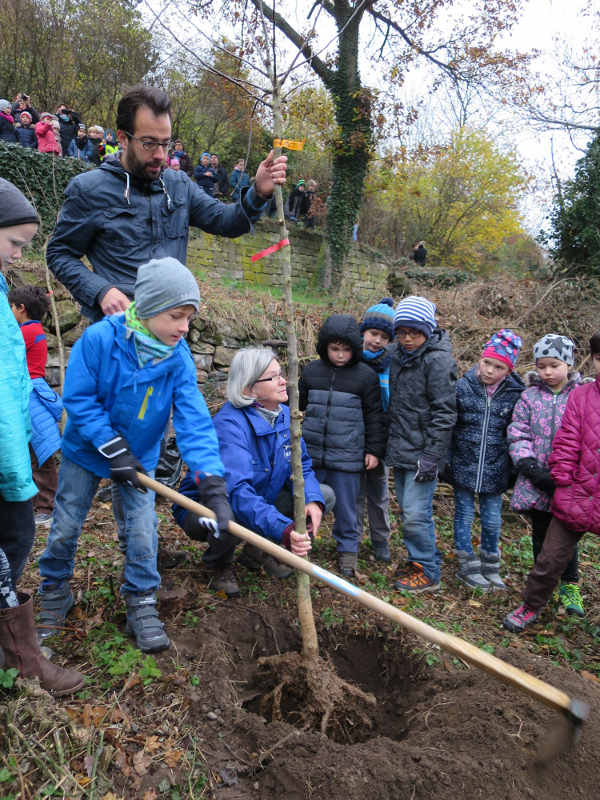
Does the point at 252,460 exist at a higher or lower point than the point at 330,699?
higher

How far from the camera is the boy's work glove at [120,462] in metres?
2.52

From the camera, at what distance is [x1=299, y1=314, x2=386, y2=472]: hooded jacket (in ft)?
13.9

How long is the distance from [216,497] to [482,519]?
103 inches

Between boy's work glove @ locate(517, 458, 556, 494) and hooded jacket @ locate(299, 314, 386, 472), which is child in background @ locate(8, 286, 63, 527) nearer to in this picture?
hooded jacket @ locate(299, 314, 386, 472)

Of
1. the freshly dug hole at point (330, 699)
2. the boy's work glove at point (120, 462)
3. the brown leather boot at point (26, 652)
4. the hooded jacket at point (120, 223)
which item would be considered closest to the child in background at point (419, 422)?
the freshly dug hole at point (330, 699)

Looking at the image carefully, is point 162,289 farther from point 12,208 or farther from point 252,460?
point 252,460

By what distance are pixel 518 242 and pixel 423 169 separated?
7.25 meters

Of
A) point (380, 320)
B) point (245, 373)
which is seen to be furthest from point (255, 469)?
point (380, 320)

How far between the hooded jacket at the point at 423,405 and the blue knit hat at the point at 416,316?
0.14m

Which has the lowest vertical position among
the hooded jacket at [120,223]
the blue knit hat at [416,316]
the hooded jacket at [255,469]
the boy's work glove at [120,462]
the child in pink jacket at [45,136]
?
the hooded jacket at [255,469]

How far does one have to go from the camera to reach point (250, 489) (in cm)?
324

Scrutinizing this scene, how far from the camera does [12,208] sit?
220cm

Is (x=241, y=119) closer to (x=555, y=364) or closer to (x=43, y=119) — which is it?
(x=43, y=119)

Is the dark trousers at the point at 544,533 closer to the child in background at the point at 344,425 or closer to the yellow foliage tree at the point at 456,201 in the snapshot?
the child in background at the point at 344,425
